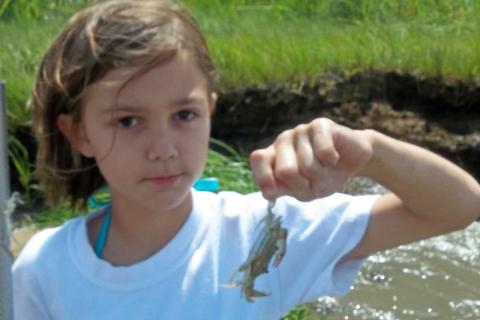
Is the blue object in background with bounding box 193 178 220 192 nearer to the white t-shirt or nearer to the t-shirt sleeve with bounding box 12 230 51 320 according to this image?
the white t-shirt

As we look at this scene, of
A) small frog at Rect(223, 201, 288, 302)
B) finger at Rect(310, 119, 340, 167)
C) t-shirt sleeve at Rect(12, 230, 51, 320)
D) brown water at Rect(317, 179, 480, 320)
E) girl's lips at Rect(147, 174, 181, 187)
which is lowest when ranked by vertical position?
brown water at Rect(317, 179, 480, 320)

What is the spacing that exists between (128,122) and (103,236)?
0.29m

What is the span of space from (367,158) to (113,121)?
1.65ft

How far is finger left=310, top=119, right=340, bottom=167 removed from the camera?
5.76ft

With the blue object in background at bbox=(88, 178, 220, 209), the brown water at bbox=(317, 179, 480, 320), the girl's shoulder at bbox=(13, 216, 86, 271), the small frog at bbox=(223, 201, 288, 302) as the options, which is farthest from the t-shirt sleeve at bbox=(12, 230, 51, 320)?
the brown water at bbox=(317, 179, 480, 320)

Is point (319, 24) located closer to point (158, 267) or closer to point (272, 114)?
point (272, 114)

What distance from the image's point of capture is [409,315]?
4078 millimetres

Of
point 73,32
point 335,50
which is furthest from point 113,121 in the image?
point 335,50

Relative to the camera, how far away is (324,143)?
1773 mm

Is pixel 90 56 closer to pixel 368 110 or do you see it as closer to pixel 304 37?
pixel 368 110

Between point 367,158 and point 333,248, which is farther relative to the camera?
point 333,248

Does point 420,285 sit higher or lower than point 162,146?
lower

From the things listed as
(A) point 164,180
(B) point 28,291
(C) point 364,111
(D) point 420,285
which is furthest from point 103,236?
(C) point 364,111

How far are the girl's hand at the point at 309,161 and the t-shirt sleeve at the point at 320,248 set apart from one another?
0.30 metres
